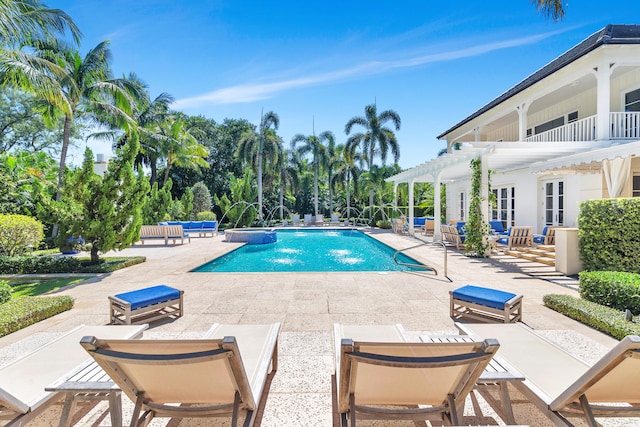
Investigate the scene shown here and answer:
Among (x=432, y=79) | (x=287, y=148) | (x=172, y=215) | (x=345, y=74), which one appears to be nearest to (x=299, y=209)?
(x=287, y=148)

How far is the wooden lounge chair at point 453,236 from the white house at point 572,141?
1922 millimetres

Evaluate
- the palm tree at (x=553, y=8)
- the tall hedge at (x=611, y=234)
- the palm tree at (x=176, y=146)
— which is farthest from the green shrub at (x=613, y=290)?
the palm tree at (x=176, y=146)

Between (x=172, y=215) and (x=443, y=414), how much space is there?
1003 inches

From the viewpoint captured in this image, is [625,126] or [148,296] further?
[625,126]

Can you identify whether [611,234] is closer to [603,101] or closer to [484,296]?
[484,296]

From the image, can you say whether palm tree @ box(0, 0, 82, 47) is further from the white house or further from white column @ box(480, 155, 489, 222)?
white column @ box(480, 155, 489, 222)

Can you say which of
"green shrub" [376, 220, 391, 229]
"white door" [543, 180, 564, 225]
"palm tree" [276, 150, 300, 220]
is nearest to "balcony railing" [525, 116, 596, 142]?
"white door" [543, 180, 564, 225]

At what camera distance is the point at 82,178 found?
8914 mm

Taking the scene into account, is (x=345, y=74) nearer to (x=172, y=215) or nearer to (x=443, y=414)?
(x=172, y=215)

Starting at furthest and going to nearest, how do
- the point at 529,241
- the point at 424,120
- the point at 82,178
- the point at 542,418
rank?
1. the point at 424,120
2. the point at 529,241
3. the point at 82,178
4. the point at 542,418

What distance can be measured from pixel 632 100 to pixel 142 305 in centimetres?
1592

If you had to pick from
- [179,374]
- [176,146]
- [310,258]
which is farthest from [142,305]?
[176,146]

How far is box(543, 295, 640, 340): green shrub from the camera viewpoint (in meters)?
4.16

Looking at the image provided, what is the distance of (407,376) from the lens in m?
2.09
